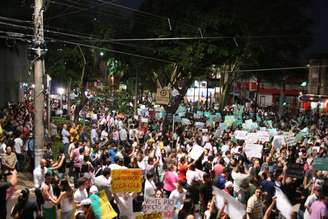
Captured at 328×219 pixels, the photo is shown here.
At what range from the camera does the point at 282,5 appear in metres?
42.7

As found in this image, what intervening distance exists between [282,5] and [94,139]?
2597cm

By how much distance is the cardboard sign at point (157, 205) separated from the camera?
8.96 metres

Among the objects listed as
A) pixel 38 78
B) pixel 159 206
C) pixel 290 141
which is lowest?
pixel 159 206

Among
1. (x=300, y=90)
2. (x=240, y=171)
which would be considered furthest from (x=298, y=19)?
(x=300, y=90)

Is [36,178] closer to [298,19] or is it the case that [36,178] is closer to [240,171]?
[240,171]

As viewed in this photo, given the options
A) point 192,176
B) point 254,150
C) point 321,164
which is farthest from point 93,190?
point 254,150

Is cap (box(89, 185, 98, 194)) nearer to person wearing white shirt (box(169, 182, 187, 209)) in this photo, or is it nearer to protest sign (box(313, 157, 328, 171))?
person wearing white shirt (box(169, 182, 187, 209))

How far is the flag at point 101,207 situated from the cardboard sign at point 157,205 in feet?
2.61

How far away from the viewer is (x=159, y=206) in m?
9.07

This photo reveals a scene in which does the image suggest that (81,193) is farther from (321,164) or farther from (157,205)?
(321,164)

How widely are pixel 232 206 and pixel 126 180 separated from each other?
103 inches

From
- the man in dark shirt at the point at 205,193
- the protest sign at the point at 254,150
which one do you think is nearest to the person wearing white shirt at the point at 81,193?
the man in dark shirt at the point at 205,193

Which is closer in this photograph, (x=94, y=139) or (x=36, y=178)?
(x=36, y=178)

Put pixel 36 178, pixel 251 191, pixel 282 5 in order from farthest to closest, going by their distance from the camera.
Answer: pixel 282 5 < pixel 36 178 < pixel 251 191
